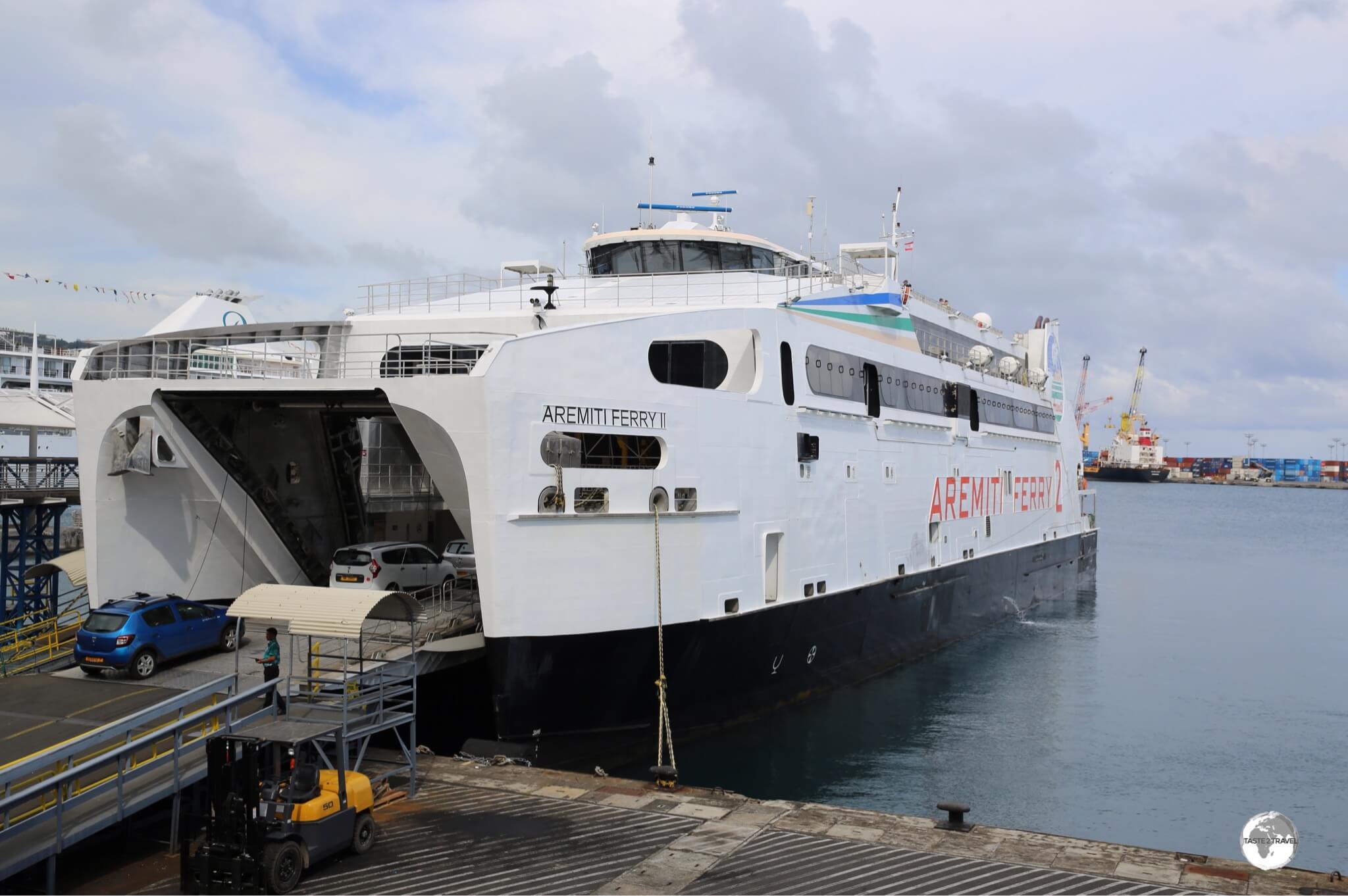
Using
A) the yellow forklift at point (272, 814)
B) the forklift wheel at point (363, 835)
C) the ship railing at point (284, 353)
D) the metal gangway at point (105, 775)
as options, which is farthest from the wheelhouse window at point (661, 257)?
the forklift wheel at point (363, 835)

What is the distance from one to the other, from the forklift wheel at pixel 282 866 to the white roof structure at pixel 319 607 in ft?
8.88

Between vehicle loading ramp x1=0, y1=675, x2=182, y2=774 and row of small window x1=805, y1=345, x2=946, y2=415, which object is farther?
row of small window x1=805, y1=345, x2=946, y2=415

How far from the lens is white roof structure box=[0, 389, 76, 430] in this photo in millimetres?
25925

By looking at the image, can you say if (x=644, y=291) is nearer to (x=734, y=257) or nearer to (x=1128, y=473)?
(x=734, y=257)

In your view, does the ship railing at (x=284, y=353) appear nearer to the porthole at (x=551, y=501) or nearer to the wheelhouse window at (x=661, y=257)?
the porthole at (x=551, y=501)

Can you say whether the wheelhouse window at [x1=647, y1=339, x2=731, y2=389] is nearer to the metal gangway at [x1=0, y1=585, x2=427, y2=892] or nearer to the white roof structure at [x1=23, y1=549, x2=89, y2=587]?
the metal gangway at [x1=0, y1=585, x2=427, y2=892]

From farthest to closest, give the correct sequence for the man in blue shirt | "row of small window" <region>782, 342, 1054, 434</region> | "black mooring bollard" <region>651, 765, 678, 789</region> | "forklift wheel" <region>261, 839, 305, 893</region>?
"row of small window" <region>782, 342, 1054, 434</region>
the man in blue shirt
"black mooring bollard" <region>651, 765, 678, 789</region>
"forklift wheel" <region>261, 839, 305, 893</region>

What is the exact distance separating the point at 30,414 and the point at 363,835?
2238cm

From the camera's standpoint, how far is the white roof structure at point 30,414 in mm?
25925

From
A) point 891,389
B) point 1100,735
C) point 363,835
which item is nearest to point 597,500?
point 363,835

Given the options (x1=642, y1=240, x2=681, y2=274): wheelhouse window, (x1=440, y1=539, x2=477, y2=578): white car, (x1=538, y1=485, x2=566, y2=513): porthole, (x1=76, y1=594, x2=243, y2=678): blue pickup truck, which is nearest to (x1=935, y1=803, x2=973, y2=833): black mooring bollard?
(x1=538, y1=485, x2=566, y2=513): porthole

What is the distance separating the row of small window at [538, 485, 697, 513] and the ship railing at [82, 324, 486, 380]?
9.27 feet

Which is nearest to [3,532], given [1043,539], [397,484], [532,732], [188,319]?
[188,319]

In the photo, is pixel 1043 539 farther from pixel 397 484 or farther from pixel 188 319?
pixel 188 319
